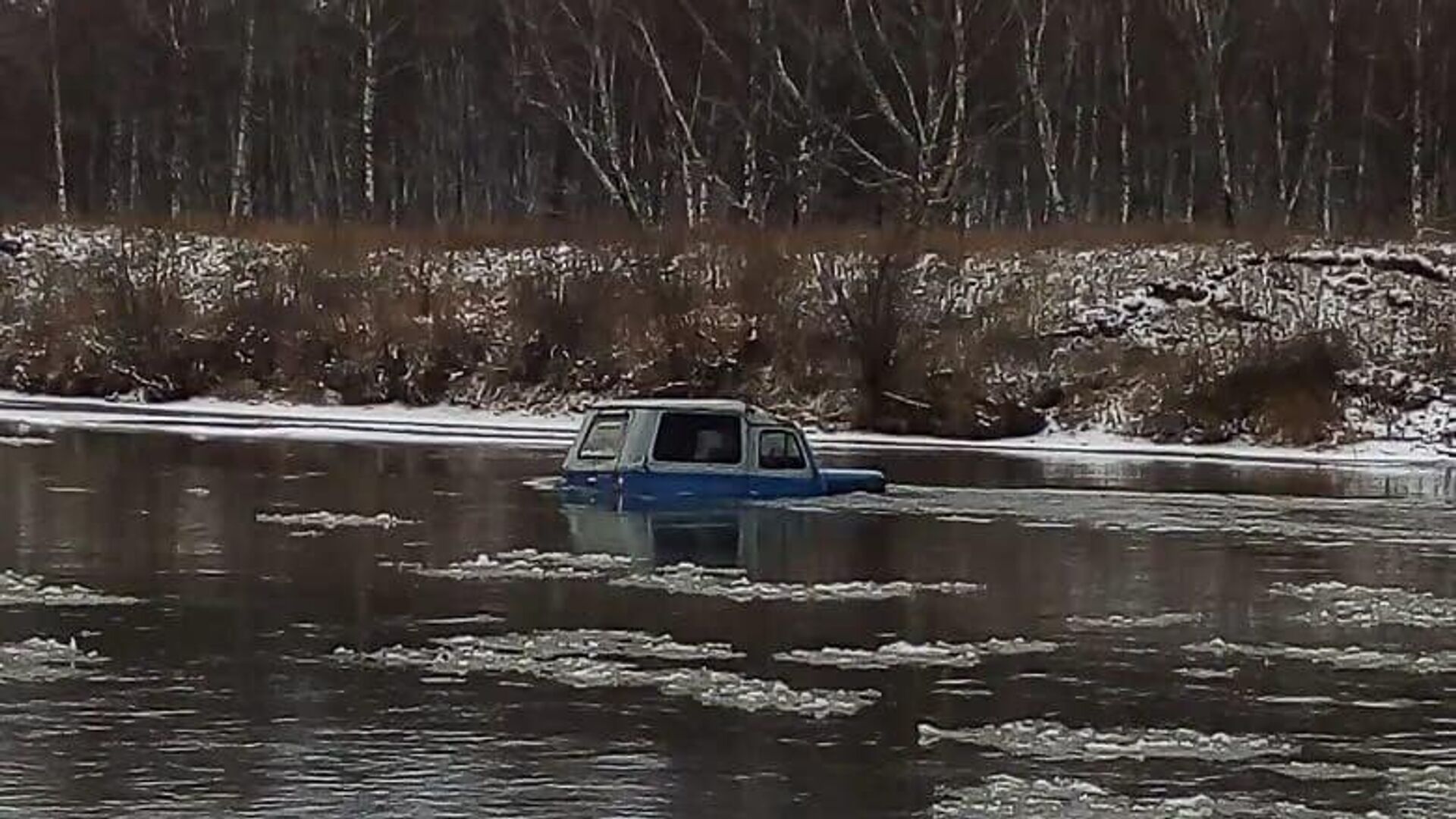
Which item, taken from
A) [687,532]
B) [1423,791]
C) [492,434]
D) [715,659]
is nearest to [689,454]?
[687,532]

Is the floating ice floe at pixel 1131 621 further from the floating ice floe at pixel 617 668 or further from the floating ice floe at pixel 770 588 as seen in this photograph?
the floating ice floe at pixel 617 668

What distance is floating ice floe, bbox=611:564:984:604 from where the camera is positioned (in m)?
18.8

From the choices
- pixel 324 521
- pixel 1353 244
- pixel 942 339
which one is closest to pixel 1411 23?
pixel 1353 244

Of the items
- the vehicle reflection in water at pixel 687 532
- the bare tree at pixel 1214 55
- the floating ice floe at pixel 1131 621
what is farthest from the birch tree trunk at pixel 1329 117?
the floating ice floe at pixel 1131 621

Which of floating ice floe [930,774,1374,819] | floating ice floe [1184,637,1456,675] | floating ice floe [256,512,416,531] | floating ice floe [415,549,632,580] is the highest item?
floating ice floe [256,512,416,531]

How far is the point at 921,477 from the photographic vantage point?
3325 cm

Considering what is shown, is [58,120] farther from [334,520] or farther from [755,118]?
[334,520]

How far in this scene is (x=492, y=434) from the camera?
144 feet

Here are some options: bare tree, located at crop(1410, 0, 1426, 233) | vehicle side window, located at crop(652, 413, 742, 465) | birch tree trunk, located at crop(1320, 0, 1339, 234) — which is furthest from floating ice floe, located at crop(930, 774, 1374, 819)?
birch tree trunk, located at crop(1320, 0, 1339, 234)

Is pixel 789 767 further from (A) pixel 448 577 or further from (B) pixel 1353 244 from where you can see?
(B) pixel 1353 244

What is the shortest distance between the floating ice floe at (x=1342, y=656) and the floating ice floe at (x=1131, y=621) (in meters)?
0.82

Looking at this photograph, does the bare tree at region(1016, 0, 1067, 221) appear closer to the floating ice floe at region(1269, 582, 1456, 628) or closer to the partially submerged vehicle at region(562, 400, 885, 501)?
the partially submerged vehicle at region(562, 400, 885, 501)

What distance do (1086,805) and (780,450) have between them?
16291 mm

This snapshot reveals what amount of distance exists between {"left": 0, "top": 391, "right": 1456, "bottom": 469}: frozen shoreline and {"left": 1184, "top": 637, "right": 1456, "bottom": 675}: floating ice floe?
2301cm
